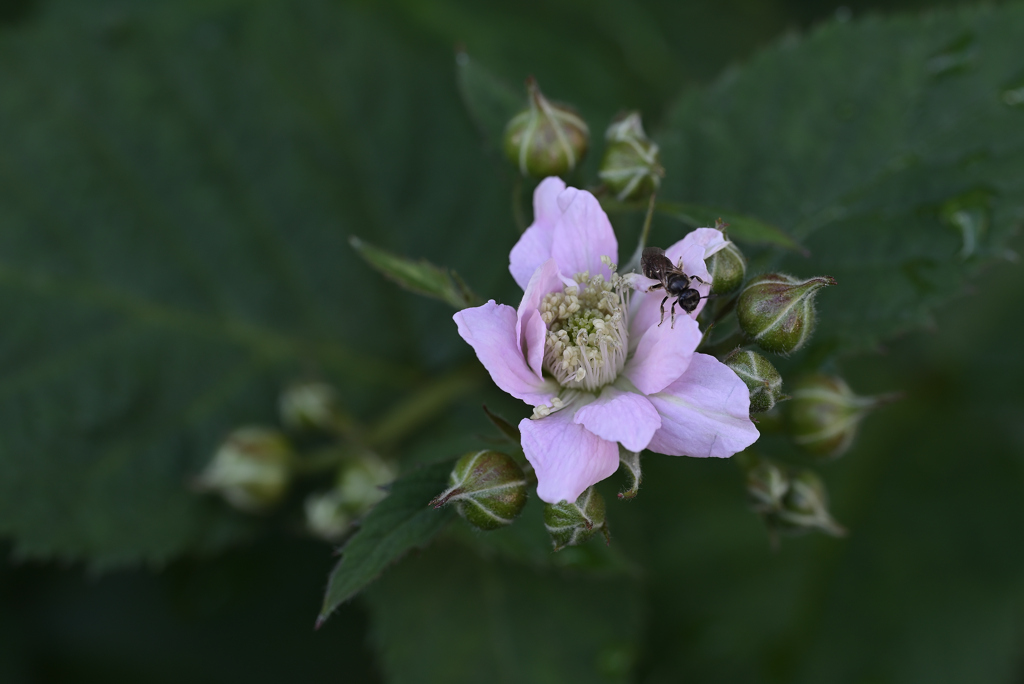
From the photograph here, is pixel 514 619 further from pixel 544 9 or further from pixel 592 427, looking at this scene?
pixel 544 9

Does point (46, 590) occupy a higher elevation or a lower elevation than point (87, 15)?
lower

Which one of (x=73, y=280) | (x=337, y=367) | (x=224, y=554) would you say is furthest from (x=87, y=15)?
(x=224, y=554)

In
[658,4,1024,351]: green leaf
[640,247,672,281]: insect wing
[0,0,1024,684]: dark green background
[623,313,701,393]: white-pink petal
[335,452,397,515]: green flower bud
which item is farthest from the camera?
[0,0,1024,684]: dark green background

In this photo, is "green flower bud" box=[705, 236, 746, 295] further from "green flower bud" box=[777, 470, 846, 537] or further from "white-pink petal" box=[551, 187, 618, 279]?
"green flower bud" box=[777, 470, 846, 537]

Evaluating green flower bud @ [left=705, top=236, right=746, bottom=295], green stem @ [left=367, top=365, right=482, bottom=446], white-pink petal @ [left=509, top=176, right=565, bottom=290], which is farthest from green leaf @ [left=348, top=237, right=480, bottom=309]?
green stem @ [left=367, top=365, right=482, bottom=446]

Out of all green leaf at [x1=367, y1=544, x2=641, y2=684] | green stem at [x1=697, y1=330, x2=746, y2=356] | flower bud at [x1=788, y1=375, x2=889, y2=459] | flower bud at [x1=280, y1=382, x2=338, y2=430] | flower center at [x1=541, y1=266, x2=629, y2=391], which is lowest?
green leaf at [x1=367, y1=544, x2=641, y2=684]

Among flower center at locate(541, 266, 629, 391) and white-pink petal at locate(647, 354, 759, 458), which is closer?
white-pink petal at locate(647, 354, 759, 458)
